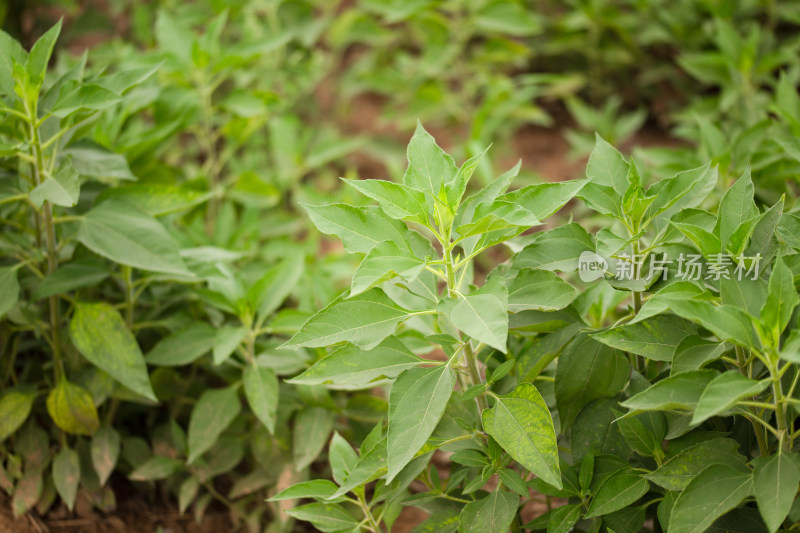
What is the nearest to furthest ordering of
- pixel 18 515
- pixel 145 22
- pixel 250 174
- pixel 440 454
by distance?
1. pixel 18 515
2. pixel 440 454
3. pixel 250 174
4. pixel 145 22

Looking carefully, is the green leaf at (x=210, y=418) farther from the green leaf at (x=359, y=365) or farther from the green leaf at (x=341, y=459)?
the green leaf at (x=359, y=365)

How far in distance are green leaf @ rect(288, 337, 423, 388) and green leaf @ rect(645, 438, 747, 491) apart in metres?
0.49

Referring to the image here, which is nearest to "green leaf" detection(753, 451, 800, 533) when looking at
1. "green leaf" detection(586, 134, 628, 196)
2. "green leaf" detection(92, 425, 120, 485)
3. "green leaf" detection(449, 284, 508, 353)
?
"green leaf" detection(449, 284, 508, 353)

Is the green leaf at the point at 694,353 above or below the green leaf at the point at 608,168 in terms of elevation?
below

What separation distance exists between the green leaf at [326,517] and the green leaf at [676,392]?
2.19 feet

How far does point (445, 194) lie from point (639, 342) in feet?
1.48

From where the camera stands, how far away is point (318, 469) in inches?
80.9

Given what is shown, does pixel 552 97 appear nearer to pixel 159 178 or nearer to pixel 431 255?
pixel 159 178

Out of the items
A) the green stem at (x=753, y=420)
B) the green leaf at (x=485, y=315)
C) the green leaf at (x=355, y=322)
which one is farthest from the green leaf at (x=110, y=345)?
the green stem at (x=753, y=420)

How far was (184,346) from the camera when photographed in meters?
1.79

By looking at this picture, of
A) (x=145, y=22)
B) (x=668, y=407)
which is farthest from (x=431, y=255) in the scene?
(x=145, y=22)

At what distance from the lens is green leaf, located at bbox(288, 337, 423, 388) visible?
132 centimetres

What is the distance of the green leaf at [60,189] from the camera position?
1508mm

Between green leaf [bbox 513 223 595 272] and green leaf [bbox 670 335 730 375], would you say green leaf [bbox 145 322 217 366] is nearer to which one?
green leaf [bbox 513 223 595 272]
